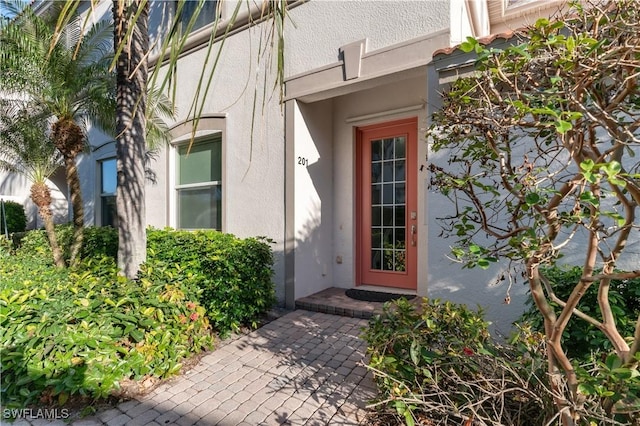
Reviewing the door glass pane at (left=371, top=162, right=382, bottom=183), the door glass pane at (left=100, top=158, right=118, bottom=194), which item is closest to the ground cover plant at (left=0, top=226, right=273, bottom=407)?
the door glass pane at (left=371, top=162, right=382, bottom=183)

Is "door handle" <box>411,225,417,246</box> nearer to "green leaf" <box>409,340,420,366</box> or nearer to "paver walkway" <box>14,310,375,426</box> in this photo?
"paver walkway" <box>14,310,375,426</box>

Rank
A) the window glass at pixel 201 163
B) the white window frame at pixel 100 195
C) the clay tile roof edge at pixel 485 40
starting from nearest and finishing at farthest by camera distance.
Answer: the clay tile roof edge at pixel 485 40 → the window glass at pixel 201 163 → the white window frame at pixel 100 195

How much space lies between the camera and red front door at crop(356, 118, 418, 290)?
208 inches

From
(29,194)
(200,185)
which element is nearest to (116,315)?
(200,185)

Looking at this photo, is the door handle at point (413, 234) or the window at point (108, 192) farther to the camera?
the window at point (108, 192)

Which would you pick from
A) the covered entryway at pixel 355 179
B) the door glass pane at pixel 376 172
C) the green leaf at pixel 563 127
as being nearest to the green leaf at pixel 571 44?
the green leaf at pixel 563 127

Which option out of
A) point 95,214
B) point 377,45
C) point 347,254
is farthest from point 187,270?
point 95,214

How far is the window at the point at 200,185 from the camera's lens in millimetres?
6328

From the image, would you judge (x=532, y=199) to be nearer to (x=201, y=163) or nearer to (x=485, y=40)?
(x=485, y=40)

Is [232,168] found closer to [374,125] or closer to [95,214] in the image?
[374,125]

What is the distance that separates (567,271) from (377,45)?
366 centimetres

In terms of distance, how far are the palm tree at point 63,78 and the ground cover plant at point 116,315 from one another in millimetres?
2318

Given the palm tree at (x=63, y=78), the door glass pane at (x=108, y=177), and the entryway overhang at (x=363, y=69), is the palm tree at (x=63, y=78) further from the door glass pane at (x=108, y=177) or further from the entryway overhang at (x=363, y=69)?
the entryway overhang at (x=363, y=69)

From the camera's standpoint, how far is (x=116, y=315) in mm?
2916
